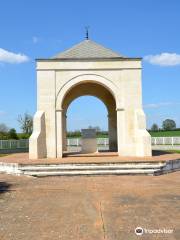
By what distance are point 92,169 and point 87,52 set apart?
8.44m

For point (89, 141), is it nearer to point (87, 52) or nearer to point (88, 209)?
point (87, 52)

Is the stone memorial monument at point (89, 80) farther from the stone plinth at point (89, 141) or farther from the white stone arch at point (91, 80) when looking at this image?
the stone plinth at point (89, 141)

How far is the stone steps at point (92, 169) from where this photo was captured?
1515 cm

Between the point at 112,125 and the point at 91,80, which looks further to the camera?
the point at 112,125

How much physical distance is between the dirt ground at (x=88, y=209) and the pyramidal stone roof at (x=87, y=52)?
9058mm

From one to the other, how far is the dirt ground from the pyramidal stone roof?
906cm

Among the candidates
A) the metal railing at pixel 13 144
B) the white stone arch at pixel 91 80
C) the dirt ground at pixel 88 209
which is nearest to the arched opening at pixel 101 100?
the white stone arch at pixel 91 80

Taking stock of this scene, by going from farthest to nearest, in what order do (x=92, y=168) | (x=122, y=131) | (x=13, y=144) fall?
(x=13, y=144) → (x=122, y=131) → (x=92, y=168)

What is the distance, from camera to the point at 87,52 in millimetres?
A: 21188

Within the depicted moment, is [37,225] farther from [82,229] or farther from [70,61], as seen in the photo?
[70,61]

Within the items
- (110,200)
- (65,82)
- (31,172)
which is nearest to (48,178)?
(31,172)

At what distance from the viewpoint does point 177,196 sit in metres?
10.1

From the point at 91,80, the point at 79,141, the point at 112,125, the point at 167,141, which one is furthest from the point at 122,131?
the point at 167,141

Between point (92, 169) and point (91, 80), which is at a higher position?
point (91, 80)
